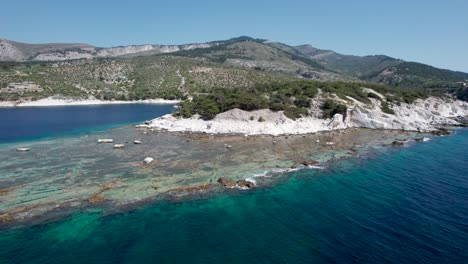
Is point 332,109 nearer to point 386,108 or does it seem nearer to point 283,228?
point 386,108

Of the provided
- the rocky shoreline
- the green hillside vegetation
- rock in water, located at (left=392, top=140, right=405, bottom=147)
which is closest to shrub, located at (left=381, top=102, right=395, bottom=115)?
the green hillside vegetation

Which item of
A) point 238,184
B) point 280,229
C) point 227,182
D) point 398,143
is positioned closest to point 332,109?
point 398,143

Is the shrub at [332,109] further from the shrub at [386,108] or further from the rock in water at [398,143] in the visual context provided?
the rock in water at [398,143]

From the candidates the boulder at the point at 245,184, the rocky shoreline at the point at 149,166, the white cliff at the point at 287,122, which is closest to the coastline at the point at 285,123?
the white cliff at the point at 287,122

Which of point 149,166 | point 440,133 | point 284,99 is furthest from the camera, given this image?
point 284,99

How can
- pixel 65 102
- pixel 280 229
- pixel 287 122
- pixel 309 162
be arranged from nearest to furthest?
pixel 280 229 < pixel 309 162 < pixel 287 122 < pixel 65 102
